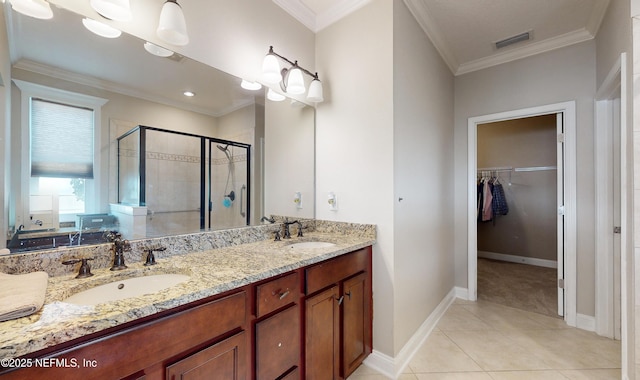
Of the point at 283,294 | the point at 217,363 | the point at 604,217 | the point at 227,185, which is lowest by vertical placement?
the point at 217,363

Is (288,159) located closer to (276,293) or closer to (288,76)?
(288,76)

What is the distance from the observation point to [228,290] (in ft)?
3.23

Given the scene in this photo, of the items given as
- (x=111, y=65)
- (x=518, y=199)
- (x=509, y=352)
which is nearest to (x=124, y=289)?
(x=111, y=65)

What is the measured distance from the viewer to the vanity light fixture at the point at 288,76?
1.74 metres

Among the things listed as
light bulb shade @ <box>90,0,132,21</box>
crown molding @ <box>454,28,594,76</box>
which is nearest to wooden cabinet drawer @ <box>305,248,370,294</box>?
light bulb shade @ <box>90,0,132,21</box>

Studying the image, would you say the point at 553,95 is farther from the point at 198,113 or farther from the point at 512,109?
the point at 198,113

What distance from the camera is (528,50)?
262cm

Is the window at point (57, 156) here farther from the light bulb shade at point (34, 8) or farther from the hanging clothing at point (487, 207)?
the hanging clothing at point (487, 207)

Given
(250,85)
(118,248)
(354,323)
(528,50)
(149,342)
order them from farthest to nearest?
(528,50), (250,85), (354,323), (118,248), (149,342)

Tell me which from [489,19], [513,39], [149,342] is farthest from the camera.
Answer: [513,39]

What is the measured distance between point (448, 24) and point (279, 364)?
2861mm

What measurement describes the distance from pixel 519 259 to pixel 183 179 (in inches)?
209

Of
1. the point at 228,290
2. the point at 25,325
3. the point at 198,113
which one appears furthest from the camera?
the point at 198,113

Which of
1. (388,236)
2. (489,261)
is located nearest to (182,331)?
(388,236)
